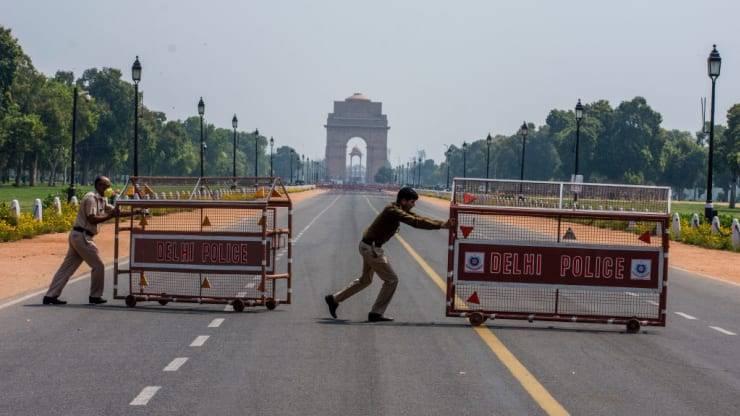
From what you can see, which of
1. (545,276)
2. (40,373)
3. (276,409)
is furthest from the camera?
(545,276)

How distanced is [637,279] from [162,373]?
6.73 meters

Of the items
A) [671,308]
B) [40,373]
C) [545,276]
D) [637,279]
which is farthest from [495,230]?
[40,373]

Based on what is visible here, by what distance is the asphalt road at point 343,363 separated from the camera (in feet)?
28.6

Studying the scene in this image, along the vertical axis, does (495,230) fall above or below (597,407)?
above

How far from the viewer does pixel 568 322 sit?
575 inches

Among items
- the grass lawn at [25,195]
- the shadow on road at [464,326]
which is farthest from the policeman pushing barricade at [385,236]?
the grass lawn at [25,195]

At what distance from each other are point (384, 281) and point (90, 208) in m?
4.39

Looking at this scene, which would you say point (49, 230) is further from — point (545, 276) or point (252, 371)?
point (252, 371)

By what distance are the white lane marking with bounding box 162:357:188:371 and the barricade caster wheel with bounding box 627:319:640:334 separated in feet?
19.3

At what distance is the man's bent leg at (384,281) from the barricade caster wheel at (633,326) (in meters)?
2.97

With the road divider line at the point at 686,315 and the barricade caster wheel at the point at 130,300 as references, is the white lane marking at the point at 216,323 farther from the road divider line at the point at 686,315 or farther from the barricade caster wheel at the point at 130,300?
the road divider line at the point at 686,315

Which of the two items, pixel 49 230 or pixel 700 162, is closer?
pixel 49 230

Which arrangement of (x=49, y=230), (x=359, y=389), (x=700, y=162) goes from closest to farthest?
(x=359, y=389) → (x=49, y=230) → (x=700, y=162)

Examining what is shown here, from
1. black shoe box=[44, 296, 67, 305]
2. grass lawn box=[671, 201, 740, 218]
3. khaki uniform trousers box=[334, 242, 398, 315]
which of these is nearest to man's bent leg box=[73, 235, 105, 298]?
black shoe box=[44, 296, 67, 305]
